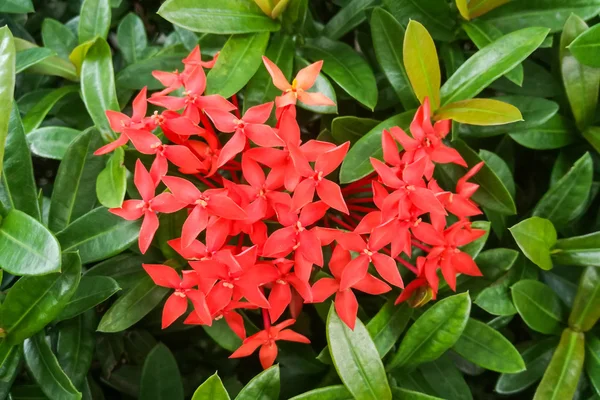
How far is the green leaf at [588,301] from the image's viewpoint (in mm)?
862

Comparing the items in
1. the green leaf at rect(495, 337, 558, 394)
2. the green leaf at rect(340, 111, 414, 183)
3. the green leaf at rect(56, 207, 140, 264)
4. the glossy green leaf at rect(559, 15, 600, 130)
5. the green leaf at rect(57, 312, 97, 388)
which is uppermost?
the glossy green leaf at rect(559, 15, 600, 130)

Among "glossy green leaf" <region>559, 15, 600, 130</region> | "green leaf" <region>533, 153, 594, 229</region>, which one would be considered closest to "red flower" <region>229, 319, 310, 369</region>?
"green leaf" <region>533, 153, 594, 229</region>

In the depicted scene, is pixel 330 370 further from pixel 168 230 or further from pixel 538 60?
pixel 538 60

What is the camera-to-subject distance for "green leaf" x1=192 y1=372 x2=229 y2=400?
28.7 inches

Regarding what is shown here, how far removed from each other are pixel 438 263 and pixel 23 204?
621 millimetres

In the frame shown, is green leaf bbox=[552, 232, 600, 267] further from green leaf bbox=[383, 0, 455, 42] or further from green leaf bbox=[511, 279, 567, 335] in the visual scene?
green leaf bbox=[383, 0, 455, 42]

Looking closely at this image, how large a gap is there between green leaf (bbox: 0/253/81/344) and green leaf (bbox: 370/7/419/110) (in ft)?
1.83

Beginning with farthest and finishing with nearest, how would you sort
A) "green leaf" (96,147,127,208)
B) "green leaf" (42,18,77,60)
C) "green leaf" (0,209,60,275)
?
"green leaf" (42,18,77,60) < "green leaf" (96,147,127,208) < "green leaf" (0,209,60,275)

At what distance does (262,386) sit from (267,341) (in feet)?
0.21

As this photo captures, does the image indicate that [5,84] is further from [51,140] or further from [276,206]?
[276,206]

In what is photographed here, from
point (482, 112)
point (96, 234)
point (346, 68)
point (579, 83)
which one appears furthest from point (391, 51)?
point (96, 234)

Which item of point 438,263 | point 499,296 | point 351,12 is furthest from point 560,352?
point 351,12

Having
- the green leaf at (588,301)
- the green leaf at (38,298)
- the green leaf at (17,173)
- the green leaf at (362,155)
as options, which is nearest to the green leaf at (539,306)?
the green leaf at (588,301)

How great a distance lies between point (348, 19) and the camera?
0.98 meters
